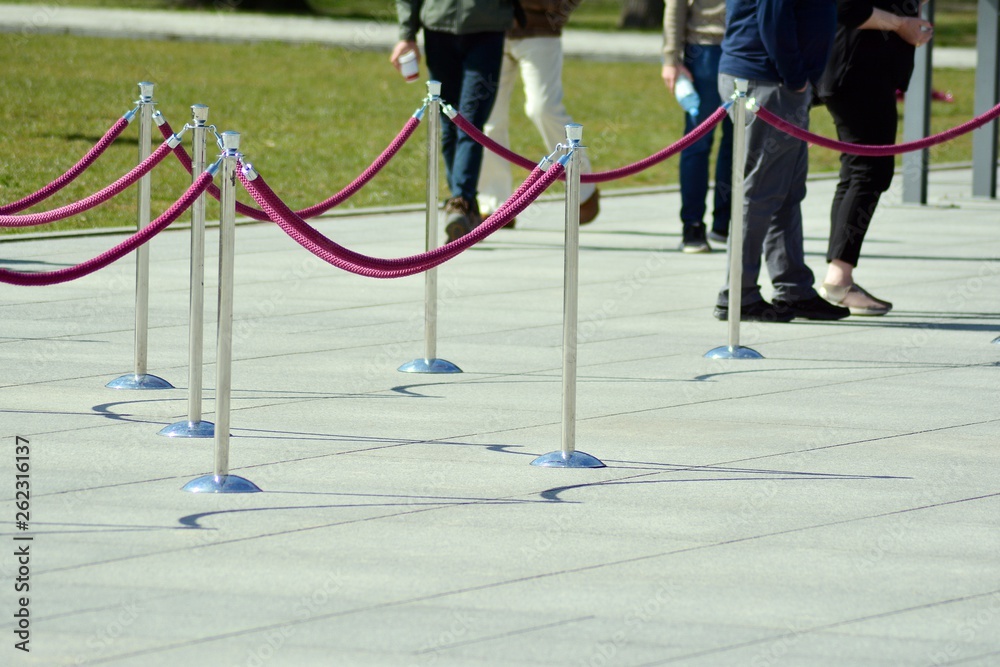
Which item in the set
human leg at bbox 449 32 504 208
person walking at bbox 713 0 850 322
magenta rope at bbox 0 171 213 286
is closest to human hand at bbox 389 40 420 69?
human leg at bbox 449 32 504 208

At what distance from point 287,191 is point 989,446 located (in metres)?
8.12

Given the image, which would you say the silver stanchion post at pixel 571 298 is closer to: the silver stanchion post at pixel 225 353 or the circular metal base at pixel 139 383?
the silver stanchion post at pixel 225 353

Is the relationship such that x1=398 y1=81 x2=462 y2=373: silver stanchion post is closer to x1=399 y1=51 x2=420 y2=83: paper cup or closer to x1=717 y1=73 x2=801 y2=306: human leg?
x1=717 y1=73 x2=801 y2=306: human leg

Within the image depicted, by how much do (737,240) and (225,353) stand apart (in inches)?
125

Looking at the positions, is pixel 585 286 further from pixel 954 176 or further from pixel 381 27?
pixel 381 27

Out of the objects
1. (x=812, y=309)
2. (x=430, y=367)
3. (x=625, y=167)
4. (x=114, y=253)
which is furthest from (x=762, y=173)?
(x=114, y=253)

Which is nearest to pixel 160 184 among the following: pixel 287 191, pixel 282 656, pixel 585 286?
pixel 287 191

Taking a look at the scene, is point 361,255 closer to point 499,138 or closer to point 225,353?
point 225,353

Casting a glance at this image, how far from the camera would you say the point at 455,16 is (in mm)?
10969

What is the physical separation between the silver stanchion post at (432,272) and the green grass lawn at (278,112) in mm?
4916

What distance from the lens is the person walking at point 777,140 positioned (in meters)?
8.64

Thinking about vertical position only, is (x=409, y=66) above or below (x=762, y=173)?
above

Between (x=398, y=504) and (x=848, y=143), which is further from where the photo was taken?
(x=848, y=143)

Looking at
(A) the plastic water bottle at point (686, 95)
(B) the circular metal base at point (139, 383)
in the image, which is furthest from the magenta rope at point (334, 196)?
(A) the plastic water bottle at point (686, 95)
